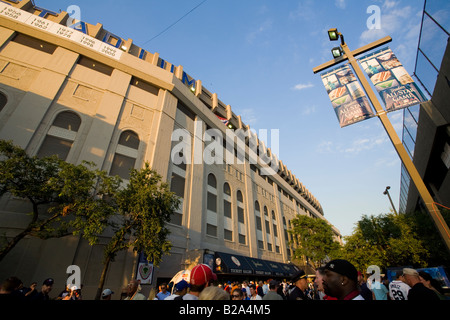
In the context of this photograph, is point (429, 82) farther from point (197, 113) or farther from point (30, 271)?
point (30, 271)

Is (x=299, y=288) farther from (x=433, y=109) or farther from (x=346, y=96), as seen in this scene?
(x=433, y=109)

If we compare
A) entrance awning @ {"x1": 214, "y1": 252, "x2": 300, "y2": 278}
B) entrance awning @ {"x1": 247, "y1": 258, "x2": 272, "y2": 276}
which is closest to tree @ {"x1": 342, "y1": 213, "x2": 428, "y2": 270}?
entrance awning @ {"x1": 214, "y1": 252, "x2": 300, "y2": 278}

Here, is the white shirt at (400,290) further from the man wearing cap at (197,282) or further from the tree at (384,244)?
the tree at (384,244)

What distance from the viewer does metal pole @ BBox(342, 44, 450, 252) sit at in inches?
250

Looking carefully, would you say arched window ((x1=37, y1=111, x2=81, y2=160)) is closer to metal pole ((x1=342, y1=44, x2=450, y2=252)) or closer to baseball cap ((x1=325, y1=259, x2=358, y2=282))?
baseball cap ((x1=325, y1=259, x2=358, y2=282))

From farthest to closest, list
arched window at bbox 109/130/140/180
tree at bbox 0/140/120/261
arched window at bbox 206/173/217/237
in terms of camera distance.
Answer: arched window at bbox 206/173/217/237 < arched window at bbox 109/130/140/180 < tree at bbox 0/140/120/261

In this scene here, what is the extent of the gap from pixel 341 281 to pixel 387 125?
7.91 meters

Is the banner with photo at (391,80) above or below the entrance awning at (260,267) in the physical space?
above

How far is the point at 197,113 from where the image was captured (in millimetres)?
25188

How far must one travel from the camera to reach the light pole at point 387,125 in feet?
21.0

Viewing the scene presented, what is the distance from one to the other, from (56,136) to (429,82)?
91.6ft

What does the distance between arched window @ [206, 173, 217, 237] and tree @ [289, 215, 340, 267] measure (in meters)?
16.3

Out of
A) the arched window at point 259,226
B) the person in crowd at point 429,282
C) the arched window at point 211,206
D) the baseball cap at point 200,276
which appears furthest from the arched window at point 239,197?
the baseball cap at point 200,276

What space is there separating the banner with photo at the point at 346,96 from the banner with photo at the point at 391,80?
1.90 feet
